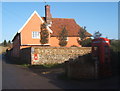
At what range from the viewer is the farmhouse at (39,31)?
1332 inches

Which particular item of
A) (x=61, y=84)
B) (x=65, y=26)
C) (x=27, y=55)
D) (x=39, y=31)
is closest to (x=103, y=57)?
(x=61, y=84)

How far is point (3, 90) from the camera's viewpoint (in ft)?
29.7

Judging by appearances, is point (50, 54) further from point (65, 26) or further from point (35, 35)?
point (65, 26)

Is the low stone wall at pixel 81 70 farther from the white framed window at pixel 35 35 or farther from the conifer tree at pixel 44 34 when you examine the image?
the white framed window at pixel 35 35

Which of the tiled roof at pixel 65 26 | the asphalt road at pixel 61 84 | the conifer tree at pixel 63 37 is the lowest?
the asphalt road at pixel 61 84

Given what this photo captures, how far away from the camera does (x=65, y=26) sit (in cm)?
4047

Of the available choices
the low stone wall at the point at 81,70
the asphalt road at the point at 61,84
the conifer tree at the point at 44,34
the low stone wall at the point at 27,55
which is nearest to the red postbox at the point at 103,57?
the low stone wall at the point at 81,70

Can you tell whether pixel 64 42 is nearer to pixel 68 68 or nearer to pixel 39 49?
pixel 39 49

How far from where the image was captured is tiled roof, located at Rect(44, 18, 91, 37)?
38.7 m

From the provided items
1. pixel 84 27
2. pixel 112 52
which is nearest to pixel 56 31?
pixel 84 27

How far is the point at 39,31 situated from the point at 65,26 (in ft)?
25.4

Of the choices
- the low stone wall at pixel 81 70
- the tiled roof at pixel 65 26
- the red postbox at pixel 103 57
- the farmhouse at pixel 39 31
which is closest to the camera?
the low stone wall at pixel 81 70

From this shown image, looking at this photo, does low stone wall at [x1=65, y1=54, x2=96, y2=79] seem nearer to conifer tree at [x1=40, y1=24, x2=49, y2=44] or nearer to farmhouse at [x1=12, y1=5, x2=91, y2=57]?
conifer tree at [x1=40, y1=24, x2=49, y2=44]

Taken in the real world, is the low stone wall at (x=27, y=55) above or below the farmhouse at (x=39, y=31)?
below
